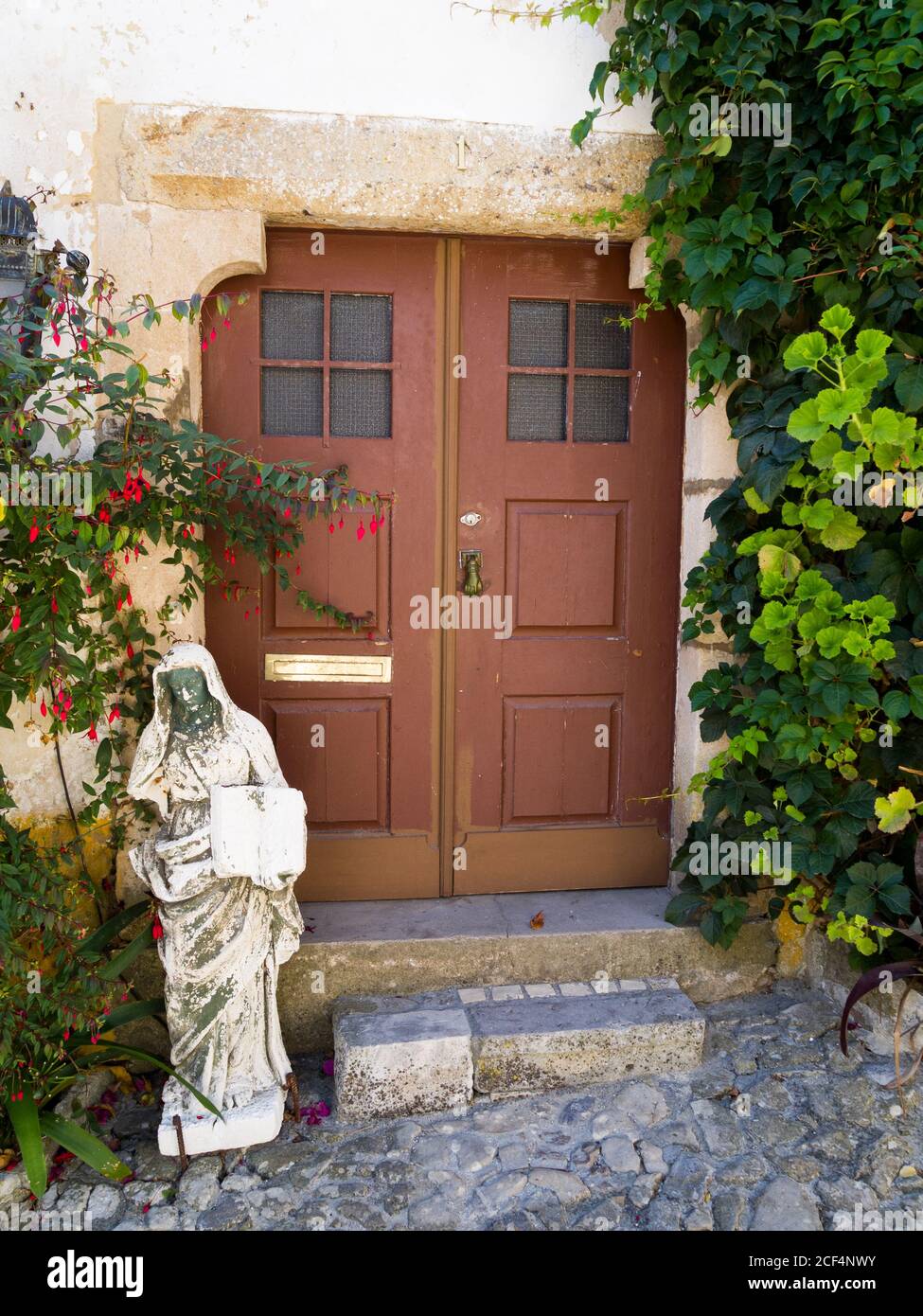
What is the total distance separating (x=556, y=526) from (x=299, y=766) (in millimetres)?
1268

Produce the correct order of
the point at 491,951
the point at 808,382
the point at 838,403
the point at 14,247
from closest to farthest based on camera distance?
1. the point at 838,403
2. the point at 14,247
3. the point at 808,382
4. the point at 491,951

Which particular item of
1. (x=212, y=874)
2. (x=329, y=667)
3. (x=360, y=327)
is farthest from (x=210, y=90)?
(x=212, y=874)

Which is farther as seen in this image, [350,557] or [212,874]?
[350,557]

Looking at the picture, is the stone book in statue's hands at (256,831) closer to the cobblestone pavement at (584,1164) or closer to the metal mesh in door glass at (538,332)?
the cobblestone pavement at (584,1164)

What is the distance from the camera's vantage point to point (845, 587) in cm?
300

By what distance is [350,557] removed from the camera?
3.42m

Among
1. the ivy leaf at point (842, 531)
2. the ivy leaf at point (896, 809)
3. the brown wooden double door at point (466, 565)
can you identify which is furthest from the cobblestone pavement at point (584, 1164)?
the ivy leaf at point (842, 531)

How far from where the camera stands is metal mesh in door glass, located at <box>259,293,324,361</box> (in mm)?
3334

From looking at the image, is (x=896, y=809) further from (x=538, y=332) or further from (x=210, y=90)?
(x=210, y=90)

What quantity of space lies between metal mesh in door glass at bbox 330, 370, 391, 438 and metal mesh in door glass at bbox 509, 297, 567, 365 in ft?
1.57

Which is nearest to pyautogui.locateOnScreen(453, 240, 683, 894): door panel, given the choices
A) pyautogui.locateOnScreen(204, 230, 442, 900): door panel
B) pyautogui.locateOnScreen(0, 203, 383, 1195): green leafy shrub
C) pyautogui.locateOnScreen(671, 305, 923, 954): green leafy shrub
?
pyautogui.locateOnScreen(204, 230, 442, 900): door panel

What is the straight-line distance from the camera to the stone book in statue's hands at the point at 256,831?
2.59 metres

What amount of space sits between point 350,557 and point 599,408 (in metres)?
1.05

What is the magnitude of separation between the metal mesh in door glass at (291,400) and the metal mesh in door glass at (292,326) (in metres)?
0.05
